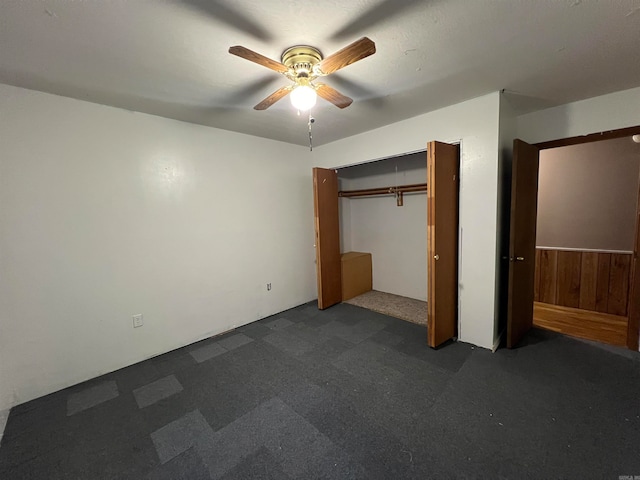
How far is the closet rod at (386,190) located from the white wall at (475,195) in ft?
3.22

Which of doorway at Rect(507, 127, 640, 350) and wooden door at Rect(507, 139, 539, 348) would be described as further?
doorway at Rect(507, 127, 640, 350)

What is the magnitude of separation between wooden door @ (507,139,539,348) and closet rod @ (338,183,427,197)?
1240mm

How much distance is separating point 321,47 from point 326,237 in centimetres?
246

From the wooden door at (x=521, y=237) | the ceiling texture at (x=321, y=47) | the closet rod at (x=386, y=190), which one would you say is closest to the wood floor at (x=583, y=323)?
the wooden door at (x=521, y=237)

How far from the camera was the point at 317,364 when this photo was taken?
247 cm

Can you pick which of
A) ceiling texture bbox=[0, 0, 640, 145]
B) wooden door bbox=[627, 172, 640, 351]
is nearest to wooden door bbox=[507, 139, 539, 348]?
ceiling texture bbox=[0, 0, 640, 145]

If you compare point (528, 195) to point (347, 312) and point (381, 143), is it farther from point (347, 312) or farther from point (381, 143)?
point (347, 312)

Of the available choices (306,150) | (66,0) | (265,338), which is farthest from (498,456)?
(306,150)

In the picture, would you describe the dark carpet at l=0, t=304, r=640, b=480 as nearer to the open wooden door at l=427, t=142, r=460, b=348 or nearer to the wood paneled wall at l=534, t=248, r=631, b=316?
the open wooden door at l=427, t=142, r=460, b=348

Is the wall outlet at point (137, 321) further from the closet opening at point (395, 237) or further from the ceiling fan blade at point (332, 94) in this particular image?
the ceiling fan blade at point (332, 94)

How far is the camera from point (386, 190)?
13.7 ft

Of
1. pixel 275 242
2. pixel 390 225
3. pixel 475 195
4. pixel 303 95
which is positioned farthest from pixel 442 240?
pixel 275 242

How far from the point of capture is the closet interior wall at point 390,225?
157 inches

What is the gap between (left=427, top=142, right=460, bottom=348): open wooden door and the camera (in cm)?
249
